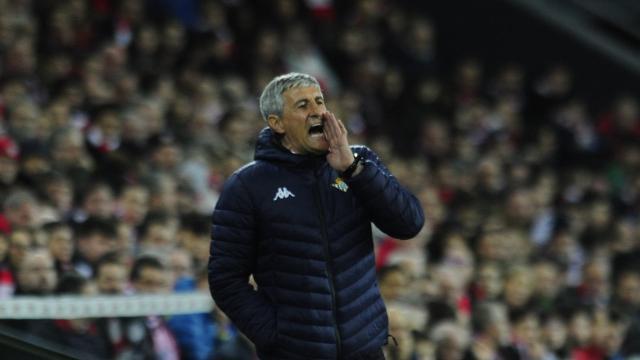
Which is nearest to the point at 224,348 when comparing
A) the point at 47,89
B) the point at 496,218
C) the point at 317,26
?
the point at 47,89

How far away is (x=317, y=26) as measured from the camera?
14.2 m

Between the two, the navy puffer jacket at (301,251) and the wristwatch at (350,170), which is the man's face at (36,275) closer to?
the navy puffer jacket at (301,251)

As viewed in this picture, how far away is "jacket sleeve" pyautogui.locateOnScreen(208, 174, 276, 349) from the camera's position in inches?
198

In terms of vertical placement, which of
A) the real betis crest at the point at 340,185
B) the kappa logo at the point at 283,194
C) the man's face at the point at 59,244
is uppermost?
the man's face at the point at 59,244

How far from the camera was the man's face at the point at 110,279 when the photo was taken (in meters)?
7.58

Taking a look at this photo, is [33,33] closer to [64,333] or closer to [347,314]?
[64,333]

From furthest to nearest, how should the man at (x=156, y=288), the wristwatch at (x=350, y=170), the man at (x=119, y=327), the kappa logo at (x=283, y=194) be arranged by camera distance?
the man at (x=156, y=288) → the man at (x=119, y=327) → the kappa logo at (x=283, y=194) → the wristwatch at (x=350, y=170)

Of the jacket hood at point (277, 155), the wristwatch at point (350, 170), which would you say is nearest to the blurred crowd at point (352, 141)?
the jacket hood at point (277, 155)

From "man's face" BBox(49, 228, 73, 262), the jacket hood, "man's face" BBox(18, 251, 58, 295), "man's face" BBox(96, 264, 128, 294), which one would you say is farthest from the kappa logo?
"man's face" BBox(49, 228, 73, 262)

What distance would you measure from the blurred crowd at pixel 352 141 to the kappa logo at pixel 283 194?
7.22ft

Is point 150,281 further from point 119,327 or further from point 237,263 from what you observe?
point 237,263

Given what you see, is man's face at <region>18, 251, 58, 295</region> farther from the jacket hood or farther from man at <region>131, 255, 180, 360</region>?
the jacket hood

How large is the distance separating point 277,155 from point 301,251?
375 millimetres

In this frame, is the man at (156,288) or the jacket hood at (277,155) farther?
the man at (156,288)
